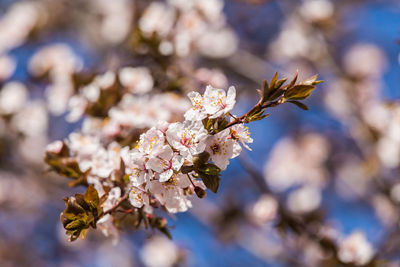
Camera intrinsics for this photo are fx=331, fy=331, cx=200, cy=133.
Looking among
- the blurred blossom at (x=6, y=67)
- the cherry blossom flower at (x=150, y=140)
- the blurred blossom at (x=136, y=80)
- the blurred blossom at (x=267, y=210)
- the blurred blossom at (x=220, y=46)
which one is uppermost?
the blurred blossom at (x=220, y=46)

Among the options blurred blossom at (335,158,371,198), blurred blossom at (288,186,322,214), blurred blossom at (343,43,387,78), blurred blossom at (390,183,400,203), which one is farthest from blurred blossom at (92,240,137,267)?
blurred blossom at (343,43,387,78)

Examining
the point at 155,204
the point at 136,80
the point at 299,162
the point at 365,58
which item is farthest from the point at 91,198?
the point at 365,58

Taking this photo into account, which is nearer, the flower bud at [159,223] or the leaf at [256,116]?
the leaf at [256,116]

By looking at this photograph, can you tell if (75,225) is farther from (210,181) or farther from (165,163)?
(210,181)

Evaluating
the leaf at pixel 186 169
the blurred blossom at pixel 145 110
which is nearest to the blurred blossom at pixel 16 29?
the blurred blossom at pixel 145 110

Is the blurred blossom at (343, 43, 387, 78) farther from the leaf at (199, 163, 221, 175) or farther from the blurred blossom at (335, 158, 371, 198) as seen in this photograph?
the leaf at (199, 163, 221, 175)

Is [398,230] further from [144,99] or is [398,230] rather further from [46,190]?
[46,190]

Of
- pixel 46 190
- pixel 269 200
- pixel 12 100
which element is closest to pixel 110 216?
pixel 269 200

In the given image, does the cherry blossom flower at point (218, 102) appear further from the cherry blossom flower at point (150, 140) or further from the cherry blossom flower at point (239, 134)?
the cherry blossom flower at point (150, 140)
